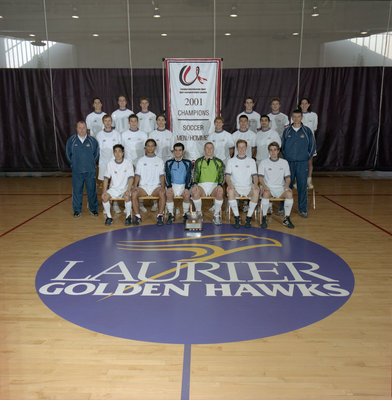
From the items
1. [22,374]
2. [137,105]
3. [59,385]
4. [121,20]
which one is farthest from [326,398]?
[121,20]

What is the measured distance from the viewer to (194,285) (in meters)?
3.79

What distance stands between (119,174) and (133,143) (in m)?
0.82

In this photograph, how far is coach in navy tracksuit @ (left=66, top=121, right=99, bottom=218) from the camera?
20.8ft

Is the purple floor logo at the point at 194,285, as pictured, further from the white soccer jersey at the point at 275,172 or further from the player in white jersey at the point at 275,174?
the white soccer jersey at the point at 275,172

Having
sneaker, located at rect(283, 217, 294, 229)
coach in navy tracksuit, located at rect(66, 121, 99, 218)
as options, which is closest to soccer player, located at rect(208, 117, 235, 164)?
sneaker, located at rect(283, 217, 294, 229)

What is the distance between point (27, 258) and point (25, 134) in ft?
21.8

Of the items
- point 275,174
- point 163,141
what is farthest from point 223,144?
point 275,174

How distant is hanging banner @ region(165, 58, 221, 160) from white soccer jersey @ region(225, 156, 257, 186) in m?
1.18

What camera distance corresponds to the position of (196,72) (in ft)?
22.9

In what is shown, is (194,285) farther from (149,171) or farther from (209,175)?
(149,171)

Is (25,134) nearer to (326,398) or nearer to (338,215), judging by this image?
(338,215)

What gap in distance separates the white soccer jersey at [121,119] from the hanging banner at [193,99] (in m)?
0.84

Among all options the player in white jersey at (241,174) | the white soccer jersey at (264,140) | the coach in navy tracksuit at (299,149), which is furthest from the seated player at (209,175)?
the coach in navy tracksuit at (299,149)

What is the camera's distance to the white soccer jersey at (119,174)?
610 centimetres
